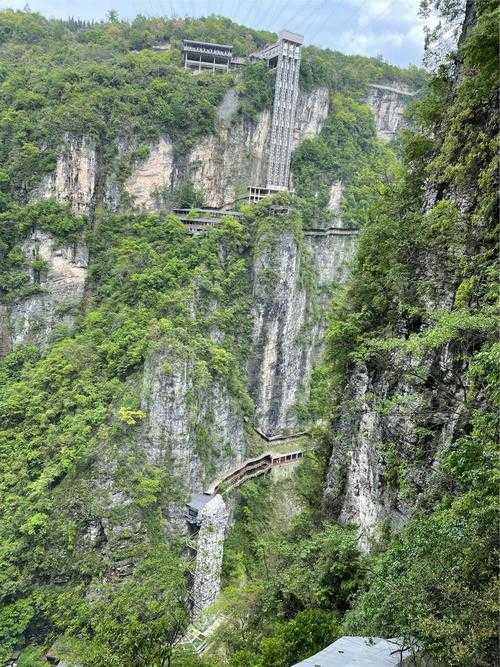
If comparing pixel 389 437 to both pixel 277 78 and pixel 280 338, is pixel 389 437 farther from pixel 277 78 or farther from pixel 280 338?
pixel 277 78

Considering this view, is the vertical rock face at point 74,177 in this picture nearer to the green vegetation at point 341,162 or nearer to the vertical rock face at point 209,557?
the green vegetation at point 341,162

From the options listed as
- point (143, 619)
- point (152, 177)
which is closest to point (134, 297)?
point (152, 177)

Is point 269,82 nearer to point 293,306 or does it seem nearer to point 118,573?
point 293,306

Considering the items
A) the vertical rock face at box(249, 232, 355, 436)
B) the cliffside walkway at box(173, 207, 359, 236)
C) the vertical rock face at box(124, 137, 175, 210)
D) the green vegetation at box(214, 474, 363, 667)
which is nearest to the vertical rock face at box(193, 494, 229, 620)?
the green vegetation at box(214, 474, 363, 667)

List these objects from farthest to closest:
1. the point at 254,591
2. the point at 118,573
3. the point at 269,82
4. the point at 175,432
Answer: the point at 269,82 < the point at 175,432 < the point at 118,573 < the point at 254,591

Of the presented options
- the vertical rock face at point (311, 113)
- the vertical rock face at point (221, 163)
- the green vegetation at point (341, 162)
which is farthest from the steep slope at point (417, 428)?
the vertical rock face at point (311, 113)

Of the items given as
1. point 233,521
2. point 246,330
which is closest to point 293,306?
point 246,330

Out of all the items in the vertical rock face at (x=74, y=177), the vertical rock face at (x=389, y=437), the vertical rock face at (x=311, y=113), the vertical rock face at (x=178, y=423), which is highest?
the vertical rock face at (x=311, y=113)
